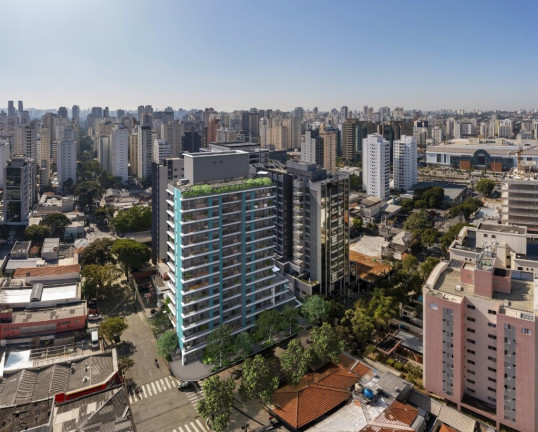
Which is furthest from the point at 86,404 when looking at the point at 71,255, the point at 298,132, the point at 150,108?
the point at 150,108

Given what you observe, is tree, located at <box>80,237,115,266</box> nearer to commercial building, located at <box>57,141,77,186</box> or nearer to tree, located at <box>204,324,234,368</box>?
tree, located at <box>204,324,234,368</box>

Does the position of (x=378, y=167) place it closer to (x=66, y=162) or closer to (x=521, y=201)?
(x=521, y=201)

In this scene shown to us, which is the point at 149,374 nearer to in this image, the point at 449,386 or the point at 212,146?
the point at 449,386

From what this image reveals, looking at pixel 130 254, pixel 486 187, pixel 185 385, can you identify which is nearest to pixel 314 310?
pixel 185 385

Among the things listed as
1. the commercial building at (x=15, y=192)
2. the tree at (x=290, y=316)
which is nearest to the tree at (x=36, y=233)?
the commercial building at (x=15, y=192)

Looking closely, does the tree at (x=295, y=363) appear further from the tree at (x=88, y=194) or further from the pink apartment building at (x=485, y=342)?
the tree at (x=88, y=194)

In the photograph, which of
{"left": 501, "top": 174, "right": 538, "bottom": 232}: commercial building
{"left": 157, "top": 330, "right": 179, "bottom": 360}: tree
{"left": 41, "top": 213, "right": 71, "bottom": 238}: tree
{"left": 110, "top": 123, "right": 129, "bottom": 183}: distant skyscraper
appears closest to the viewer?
{"left": 157, "top": 330, "right": 179, "bottom": 360}: tree

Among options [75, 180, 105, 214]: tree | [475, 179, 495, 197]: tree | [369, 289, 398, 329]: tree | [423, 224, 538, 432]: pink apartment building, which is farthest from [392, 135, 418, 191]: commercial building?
[75, 180, 105, 214]: tree
